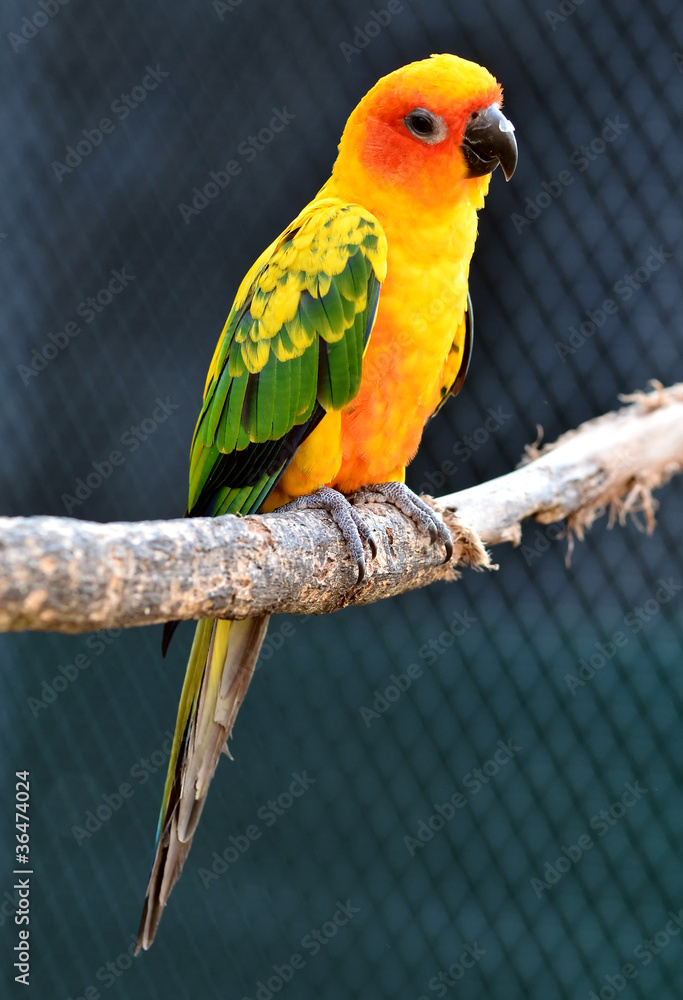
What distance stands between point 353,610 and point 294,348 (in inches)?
73.8

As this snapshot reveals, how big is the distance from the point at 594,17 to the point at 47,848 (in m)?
3.44

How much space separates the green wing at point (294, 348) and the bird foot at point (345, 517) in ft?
0.22

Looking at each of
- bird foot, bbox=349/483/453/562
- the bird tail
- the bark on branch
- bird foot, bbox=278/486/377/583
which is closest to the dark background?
the bark on branch

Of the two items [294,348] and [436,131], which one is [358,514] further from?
[436,131]

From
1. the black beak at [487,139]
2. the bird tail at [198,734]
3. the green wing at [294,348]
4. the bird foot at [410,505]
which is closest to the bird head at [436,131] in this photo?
the black beak at [487,139]

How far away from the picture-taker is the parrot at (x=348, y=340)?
4.84ft

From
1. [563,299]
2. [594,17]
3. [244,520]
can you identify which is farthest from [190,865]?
[594,17]

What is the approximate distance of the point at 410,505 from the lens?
159 cm

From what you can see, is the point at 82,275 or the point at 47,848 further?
the point at 82,275

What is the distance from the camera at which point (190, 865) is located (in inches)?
109

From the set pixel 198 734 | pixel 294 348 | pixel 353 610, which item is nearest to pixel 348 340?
pixel 294 348

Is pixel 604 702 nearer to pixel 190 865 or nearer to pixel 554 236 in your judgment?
pixel 190 865

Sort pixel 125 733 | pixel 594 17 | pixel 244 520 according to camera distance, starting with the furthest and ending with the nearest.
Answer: pixel 594 17 → pixel 125 733 → pixel 244 520

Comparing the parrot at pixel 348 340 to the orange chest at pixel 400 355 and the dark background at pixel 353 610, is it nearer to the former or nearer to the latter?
the orange chest at pixel 400 355
